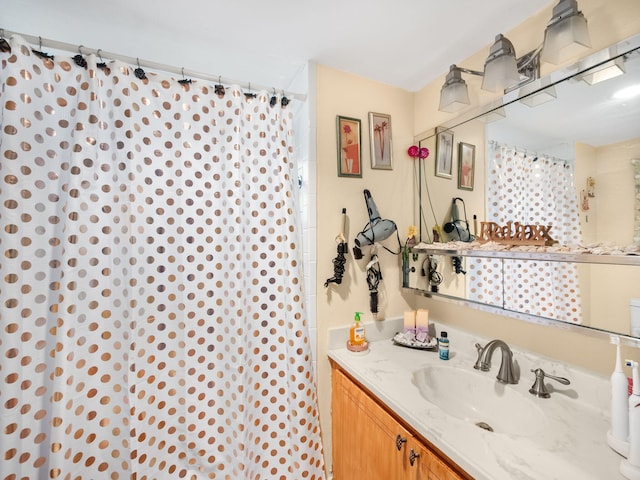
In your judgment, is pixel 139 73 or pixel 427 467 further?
pixel 139 73

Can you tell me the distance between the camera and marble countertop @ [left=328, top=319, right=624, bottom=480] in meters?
0.70

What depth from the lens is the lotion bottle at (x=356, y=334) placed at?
4.64ft

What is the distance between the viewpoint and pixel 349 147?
1.50 metres

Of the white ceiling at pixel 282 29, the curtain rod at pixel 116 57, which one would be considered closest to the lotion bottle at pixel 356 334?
the curtain rod at pixel 116 57

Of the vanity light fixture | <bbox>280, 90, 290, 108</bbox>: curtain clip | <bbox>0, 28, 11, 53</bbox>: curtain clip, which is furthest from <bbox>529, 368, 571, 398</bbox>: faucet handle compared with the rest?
<bbox>0, 28, 11, 53</bbox>: curtain clip

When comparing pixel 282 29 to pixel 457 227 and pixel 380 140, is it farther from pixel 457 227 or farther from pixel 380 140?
pixel 457 227

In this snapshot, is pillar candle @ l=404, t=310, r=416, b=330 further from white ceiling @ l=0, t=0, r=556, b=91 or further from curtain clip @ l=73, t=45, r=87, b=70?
Result: curtain clip @ l=73, t=45, r=87, b=70

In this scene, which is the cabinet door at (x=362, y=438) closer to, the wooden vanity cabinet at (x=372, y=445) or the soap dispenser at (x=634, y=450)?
the wooden vanity cabinet at (x=372, y=445)

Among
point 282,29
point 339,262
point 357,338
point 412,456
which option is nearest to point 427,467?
point 412,456

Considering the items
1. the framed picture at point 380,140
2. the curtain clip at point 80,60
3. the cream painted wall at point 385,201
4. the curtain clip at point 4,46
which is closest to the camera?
the curtain clip at point 4,46

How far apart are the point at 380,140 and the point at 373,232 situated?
1.80 feet

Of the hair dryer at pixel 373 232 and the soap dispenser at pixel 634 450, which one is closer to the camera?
the soap dispenser at pixel 634 450

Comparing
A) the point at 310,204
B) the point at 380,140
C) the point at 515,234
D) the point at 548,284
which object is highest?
the point at 380,140

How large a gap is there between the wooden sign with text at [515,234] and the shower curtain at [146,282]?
2.91 feet
